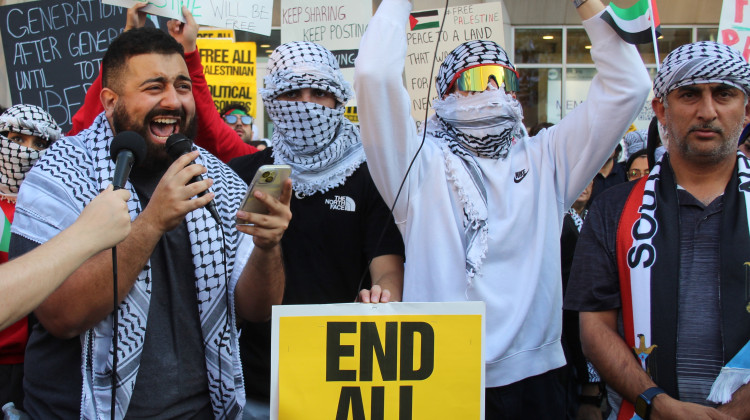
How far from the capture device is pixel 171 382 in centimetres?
221

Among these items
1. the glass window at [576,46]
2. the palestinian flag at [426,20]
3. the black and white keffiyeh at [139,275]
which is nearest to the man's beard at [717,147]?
the black and white keffiyeh at [139,275]

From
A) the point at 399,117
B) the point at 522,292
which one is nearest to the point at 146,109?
the point at 399,117

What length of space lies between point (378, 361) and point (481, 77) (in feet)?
3.80

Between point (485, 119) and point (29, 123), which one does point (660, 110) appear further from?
point (29, 123)

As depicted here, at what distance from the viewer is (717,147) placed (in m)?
2.57

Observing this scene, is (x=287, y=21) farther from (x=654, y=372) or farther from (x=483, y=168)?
(x=654, y=372)

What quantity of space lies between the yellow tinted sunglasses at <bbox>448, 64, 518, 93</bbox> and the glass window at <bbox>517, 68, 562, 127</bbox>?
9947 millimetres

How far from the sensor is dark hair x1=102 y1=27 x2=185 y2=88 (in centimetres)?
240

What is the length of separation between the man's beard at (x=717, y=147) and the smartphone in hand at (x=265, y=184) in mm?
1501

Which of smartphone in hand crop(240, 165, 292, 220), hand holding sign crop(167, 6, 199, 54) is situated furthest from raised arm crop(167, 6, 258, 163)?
smartphone in hand crop(240, 165, 292, 220)

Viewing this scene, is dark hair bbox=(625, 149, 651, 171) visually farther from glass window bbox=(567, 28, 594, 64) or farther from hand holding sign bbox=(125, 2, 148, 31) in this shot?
glass window bbox=(567, 28, 594, 64)

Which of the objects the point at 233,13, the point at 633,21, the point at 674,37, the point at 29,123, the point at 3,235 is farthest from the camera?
the point at 674,37

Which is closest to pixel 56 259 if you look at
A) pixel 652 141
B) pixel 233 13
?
pixel 652 141

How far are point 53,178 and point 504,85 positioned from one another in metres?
1.59
